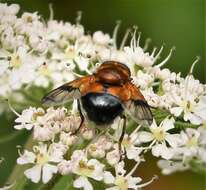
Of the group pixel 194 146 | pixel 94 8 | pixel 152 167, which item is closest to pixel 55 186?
pixel 194 146

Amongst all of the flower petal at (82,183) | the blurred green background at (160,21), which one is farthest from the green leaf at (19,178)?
the blurred green background at (160,21)

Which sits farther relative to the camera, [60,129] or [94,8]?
[94,8]

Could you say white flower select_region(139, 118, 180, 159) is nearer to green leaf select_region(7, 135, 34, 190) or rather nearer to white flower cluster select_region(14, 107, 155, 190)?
white flower cluster select_region(14, 107, 155, 190)

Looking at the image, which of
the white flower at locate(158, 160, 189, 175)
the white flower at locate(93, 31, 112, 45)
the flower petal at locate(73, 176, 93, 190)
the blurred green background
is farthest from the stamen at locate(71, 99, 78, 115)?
the blurred green background

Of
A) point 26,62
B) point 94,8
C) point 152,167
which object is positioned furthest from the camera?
point 94,8

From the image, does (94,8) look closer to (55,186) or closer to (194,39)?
(194,39)

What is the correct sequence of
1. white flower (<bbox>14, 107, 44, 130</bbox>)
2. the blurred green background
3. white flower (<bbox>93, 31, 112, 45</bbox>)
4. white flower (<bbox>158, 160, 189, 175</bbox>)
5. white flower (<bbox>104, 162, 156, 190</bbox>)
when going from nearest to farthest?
white flower (<bbox>104, 162, 156, 190</bbox>), white flower (<bbox>14, 107, 44, 130</bbox>), white flower (<bbox>158, 160, 189, 175</bbox>), white flower (<bbox>93, 31, 112, 45</bbox>), the blurred green background
